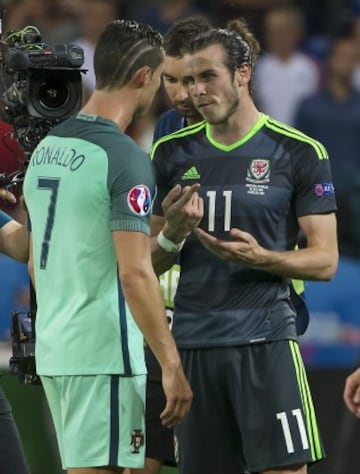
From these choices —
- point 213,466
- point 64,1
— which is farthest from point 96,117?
point 64,1

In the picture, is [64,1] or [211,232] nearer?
[211,232]

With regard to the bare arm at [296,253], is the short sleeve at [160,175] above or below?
above

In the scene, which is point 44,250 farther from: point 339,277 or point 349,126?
point 349,126

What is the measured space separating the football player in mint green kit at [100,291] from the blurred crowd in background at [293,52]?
3.57 m

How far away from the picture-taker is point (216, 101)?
13.3 feet

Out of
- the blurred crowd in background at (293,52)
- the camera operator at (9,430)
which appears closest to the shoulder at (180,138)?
the camera operator at (9,430)

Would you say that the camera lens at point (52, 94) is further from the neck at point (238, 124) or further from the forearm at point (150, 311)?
the forearm at point (150, 311)

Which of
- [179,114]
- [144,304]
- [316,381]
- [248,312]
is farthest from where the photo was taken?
[316,381]

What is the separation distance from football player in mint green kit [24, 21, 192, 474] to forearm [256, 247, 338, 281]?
49 cm

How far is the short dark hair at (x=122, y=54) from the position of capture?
3.65 m

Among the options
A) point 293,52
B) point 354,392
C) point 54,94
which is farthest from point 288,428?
point 293,52

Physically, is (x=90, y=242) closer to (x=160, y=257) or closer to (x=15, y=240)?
(x=160, y=257)

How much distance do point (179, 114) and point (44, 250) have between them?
1.45 metres

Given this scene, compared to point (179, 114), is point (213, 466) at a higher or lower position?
lower
